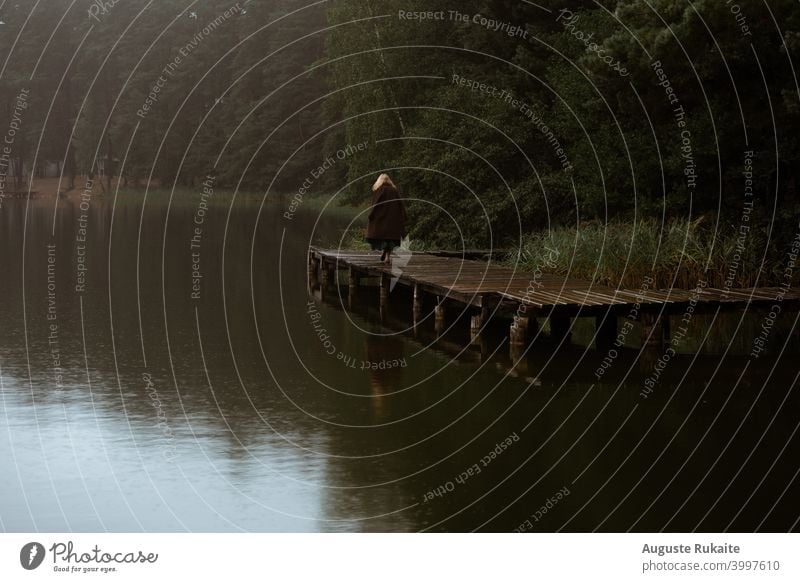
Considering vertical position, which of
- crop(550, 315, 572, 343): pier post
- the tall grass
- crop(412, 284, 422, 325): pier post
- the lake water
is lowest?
the lake water

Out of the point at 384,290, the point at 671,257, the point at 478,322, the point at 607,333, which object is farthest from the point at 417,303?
the point at 671,257

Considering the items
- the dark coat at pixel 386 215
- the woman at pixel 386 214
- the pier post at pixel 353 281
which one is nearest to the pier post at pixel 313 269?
the pier post at pixel 353 281

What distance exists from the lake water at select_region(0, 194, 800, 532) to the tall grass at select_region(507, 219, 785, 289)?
0.83 m

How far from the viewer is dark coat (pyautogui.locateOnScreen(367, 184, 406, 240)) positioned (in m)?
21.3

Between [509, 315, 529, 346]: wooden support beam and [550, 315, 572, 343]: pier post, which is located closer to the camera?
[509, 315, 529, 346]: wooden support beam

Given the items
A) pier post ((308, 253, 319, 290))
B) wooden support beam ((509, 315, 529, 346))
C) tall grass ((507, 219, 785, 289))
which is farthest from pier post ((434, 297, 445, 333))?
pier post ((308, 253, 319, 290))

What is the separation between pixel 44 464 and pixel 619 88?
515 inches

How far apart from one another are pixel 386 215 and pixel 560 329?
5059mm

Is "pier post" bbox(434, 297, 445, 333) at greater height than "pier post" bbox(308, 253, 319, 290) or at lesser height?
lesser

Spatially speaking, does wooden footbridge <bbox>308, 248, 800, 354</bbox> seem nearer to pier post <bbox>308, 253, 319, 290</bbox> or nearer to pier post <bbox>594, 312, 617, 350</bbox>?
pier post <bbox>594, 312, 617, 350</bbox>

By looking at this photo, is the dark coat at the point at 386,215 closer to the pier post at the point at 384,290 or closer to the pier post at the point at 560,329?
the pier post at the point at 384,290

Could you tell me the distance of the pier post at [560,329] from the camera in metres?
17.5
